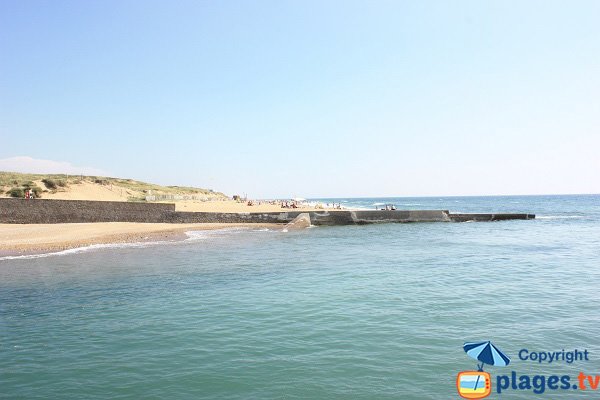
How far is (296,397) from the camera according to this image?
18.8 ft

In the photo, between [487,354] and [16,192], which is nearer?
[487,354]

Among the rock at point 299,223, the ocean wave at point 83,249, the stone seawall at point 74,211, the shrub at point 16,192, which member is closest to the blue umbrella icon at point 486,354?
the ocean wave at point 83,249

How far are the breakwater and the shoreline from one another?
1157mm

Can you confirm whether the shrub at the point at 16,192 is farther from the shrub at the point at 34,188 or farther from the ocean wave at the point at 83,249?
the ocean wave at the point at 83,249

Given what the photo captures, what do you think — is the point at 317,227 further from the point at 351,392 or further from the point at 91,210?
the point at 351,392

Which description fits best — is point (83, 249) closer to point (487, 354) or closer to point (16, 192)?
point (487, 354)

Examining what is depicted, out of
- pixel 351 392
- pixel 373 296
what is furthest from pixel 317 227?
pixel 351 392

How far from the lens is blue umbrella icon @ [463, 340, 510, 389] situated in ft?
22.4
